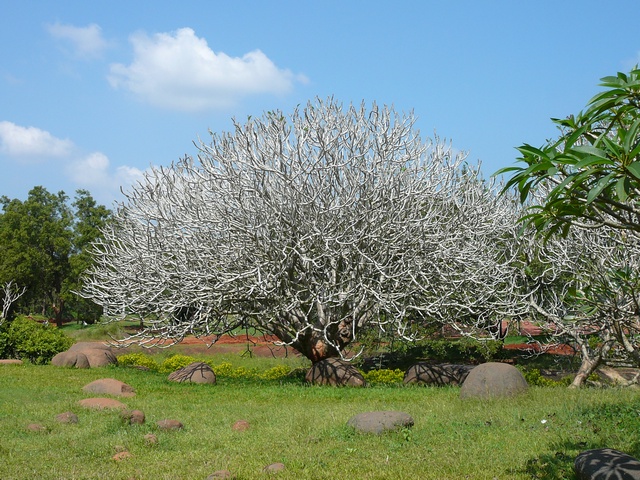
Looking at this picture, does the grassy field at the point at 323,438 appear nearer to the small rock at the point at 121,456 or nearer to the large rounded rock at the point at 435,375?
the small rock at the point at 121,456

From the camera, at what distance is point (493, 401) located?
11.8 meters

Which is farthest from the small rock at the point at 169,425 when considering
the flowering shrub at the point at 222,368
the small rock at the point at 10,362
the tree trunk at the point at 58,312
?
the tree trunk at the point at 58,312

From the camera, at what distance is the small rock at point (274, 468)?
7230mm

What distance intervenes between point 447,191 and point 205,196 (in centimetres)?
672

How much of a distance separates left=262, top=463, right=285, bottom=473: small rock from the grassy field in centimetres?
9

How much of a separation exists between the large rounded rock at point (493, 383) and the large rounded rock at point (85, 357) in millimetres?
13414

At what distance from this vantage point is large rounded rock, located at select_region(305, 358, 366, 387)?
16.5 m

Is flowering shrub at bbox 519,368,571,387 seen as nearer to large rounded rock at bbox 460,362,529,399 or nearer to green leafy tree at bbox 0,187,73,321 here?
large rounded rock at bbox 460,362,529,399

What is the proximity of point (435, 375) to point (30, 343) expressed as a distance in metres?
13.5

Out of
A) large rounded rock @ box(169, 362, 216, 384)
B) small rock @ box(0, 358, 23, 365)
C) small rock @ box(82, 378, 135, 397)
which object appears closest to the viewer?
small rock @ box(82, 378, 135, 397)

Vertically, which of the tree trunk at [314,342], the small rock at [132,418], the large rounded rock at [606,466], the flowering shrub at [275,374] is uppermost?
the tree trunk at [314,342]

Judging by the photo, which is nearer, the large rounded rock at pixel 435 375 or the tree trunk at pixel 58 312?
the large rounded rock at pixel 435 375

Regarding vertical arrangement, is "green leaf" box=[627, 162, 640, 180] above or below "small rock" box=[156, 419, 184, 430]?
above

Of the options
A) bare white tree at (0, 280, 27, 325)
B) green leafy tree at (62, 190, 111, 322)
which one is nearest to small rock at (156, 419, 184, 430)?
bare white tree at (0, 280, 27, 325)
